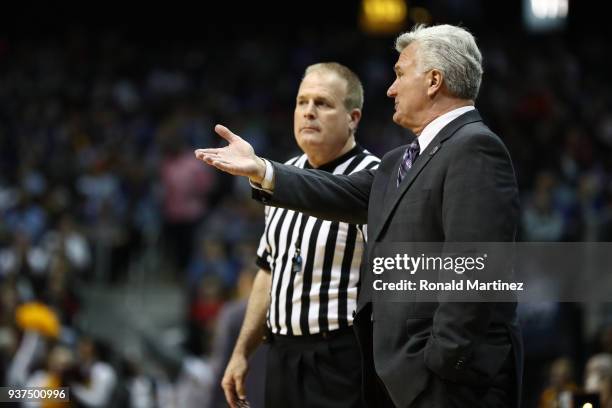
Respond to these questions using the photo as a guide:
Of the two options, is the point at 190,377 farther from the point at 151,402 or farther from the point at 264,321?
the point at 264,321

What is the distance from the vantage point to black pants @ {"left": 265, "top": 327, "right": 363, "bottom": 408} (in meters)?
3.36

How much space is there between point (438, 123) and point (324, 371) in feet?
3.09

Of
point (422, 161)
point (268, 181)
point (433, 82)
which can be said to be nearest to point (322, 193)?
point (268, 181)

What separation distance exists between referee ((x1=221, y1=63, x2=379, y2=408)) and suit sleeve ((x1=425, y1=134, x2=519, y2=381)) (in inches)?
28.3

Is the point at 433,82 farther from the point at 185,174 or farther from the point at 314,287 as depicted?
the point at 185,174

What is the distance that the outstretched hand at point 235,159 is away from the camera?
2781 millimetres

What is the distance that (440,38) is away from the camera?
2.91 metres

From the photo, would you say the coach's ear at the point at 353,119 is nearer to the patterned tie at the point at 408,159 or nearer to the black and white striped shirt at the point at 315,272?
the black and white striped shirt at the point at 315,272

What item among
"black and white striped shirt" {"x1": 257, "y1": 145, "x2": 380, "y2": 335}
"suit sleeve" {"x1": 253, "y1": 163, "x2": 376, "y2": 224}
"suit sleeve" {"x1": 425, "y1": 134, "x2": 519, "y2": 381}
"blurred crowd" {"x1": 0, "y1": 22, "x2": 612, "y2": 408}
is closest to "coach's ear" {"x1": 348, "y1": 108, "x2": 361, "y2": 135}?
"black and white striped shirt" {"x1": 257, "y1": 145, "x2": 380, "y2": 335}

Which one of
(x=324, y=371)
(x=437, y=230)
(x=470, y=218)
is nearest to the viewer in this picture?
(x=470, y=218)

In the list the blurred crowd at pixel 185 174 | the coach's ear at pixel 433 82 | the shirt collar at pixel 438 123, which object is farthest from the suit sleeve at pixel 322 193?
the blurred crowd at pixel 185 174

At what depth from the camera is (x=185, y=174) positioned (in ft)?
32.6

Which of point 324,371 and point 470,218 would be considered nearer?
point 470,218

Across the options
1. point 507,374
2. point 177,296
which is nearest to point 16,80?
point 177,296
